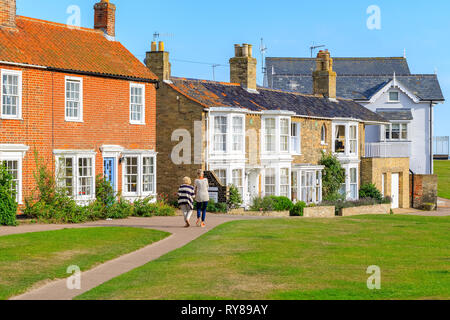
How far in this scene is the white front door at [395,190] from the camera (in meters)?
54.8

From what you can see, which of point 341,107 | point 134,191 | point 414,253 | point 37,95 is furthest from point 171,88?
point 414,253

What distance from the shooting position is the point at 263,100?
1740 inches

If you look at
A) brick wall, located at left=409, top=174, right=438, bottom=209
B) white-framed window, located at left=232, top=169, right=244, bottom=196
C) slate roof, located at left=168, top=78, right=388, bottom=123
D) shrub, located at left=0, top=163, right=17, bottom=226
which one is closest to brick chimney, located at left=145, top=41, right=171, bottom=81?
slate roof, located at left=168, top=78, right=388, bottom=123

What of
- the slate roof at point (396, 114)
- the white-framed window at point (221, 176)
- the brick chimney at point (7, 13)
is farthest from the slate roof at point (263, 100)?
the brick chimney at point (7, 13)

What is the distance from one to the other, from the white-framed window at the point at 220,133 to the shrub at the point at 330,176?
34.2 feet

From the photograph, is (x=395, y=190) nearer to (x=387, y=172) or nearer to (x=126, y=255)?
(x=387, y=172)

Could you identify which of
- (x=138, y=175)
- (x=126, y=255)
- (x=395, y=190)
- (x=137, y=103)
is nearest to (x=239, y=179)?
(x=138, y=175)

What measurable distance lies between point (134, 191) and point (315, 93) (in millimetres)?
22191

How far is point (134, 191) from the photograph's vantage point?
3594cm

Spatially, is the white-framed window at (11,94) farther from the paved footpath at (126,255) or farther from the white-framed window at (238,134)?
the white-framed window at (238,134)

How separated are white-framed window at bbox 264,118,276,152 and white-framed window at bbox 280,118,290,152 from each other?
0.52m

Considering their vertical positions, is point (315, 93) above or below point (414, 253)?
above

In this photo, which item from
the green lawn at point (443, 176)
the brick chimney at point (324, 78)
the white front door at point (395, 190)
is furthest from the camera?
the green lawn at point (443, 176)

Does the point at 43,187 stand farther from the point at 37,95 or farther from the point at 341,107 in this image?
the point at 341,107
